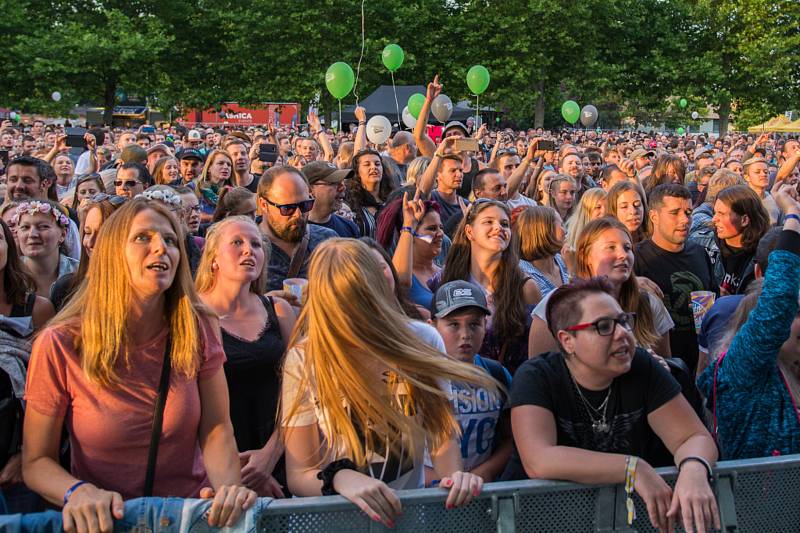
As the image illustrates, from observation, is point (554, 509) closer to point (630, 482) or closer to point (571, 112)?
point (630, 482)

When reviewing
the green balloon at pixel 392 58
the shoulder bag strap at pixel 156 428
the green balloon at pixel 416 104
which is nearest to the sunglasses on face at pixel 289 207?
the shoulder bag strap at pixel 156 428

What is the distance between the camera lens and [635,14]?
40.3 m

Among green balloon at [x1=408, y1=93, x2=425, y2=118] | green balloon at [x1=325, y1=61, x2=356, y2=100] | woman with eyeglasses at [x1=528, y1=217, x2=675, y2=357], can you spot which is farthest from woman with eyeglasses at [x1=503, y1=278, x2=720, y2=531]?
green balloon at [x1=408, y1=93, x2=425, y2=118]

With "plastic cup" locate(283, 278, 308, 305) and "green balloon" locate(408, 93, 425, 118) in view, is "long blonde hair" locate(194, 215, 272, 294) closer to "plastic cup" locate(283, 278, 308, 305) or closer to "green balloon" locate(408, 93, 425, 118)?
"plastic cup" locate(283, 278, 308, 305)

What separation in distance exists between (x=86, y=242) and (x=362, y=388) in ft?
8.49

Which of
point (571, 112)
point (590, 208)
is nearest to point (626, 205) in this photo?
point (590, 208)

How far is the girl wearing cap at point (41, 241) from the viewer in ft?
15.7

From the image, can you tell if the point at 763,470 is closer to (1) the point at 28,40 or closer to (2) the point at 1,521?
(2) the point at 1,521

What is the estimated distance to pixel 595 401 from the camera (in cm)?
298

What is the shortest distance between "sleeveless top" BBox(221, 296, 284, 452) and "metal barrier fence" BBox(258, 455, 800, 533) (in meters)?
1.19

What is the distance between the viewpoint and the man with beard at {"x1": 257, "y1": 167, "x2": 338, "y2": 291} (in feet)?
16.2

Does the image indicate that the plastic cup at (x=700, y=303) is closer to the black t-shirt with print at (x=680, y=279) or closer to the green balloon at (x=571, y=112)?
the black t-shirt with print at (x=680, y=279)

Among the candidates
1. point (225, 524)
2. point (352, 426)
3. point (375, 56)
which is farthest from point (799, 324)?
point (375, 56)

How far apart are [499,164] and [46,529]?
24.2ft
